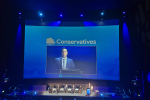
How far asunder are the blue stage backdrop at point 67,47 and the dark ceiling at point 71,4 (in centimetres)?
56

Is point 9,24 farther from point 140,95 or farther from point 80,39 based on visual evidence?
point 140,95

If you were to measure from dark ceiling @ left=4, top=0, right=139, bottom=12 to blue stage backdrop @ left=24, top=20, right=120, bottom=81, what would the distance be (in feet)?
1.83

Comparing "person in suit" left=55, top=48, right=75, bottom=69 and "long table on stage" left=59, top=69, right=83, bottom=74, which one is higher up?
"person in suit" left=55, top=48, right=75, bottom=69

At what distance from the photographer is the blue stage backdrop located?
5.15 metres

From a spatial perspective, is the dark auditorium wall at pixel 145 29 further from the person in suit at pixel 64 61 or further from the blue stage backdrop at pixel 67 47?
the person in suit at pixel 64 61

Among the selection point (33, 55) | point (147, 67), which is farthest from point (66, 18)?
point (147, 67)

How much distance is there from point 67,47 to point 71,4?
1.63 meters

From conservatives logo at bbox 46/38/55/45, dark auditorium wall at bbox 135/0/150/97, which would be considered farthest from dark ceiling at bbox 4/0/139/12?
conservatives logo at bbox 46/38/55/45

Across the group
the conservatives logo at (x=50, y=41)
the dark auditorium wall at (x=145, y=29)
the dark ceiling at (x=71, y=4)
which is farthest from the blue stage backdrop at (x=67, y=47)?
the dark auditorium wall at (x=145, y=29)

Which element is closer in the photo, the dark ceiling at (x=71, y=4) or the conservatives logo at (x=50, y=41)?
the dark ceiling at (x=71, y=4)

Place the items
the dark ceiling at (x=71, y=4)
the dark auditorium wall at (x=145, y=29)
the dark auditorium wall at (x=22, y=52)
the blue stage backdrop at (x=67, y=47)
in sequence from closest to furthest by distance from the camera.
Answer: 1. the dark auditorium wall at (x=145, y=29)
2. the dark ceiling at (x=71, y=4)
3. the dark auditorium wall at (x=22, y=52)
4. the blue stage backdrop at (x=67, y=47)

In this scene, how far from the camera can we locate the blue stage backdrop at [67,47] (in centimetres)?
515

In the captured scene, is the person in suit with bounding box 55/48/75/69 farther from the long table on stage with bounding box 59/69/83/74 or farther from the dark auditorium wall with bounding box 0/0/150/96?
the dark auditorium wall with bounding box 0/0/150/96

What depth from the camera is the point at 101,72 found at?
5117 millimetres
